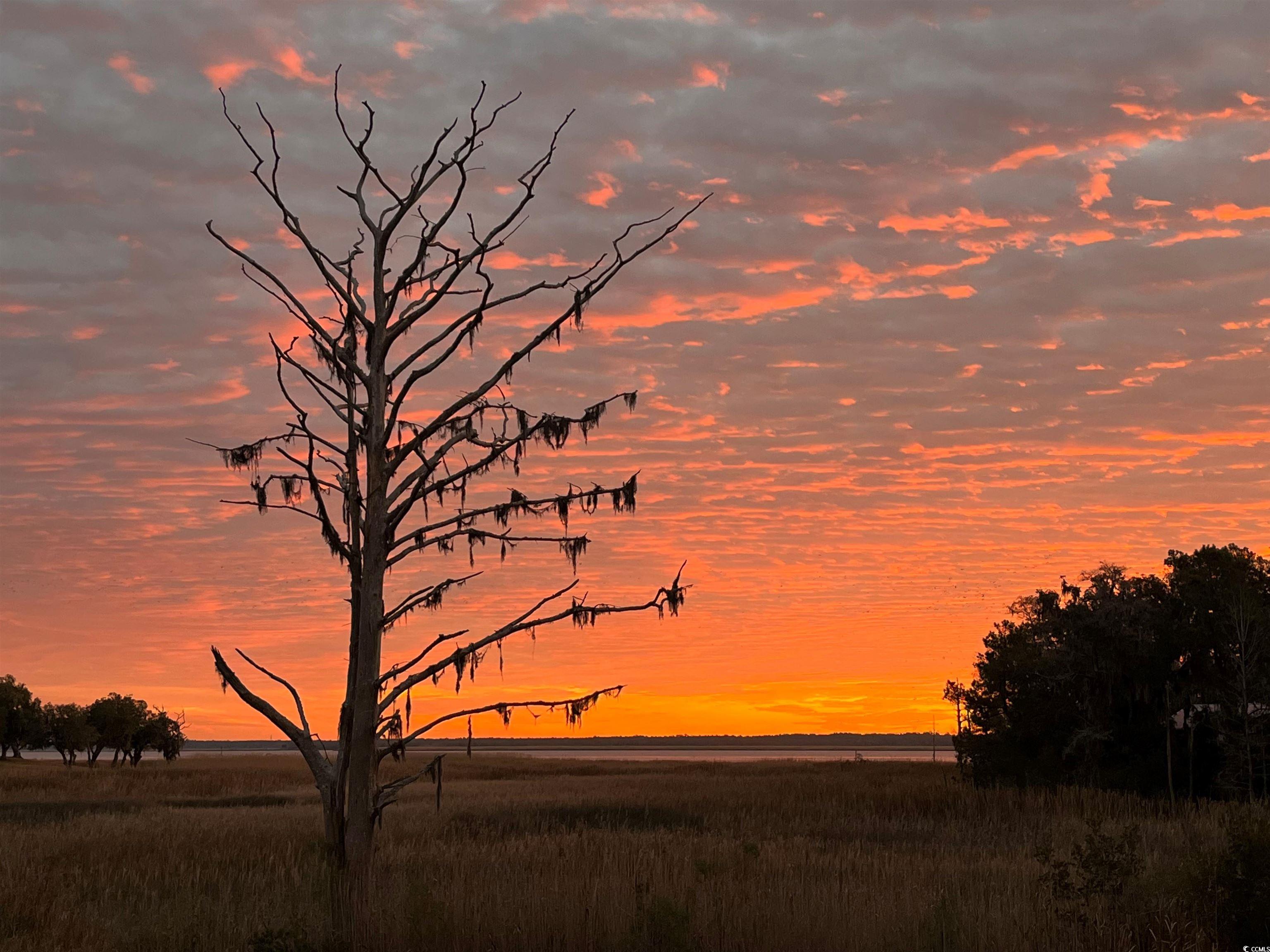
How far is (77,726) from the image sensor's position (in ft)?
265

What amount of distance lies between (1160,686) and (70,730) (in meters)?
72.4

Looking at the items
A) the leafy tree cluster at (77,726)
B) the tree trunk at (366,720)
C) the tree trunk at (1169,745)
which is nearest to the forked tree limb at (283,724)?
the tree trunk at (366,720)

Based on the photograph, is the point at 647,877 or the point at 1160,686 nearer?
the point at 647,877

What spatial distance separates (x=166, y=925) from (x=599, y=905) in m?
4.82

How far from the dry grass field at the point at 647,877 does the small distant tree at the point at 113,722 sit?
163 feet

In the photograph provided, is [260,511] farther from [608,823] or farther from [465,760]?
[465,760]

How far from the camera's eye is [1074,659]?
4034 centimetres

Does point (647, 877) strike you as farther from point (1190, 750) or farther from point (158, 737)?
point (158, 737)

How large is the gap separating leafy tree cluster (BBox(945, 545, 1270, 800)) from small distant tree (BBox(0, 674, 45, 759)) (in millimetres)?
68504

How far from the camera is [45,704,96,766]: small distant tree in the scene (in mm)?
80625

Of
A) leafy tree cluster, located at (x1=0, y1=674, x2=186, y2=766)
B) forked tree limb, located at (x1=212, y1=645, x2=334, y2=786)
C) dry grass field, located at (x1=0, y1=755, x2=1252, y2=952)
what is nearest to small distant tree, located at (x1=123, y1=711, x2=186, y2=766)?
leafy tree cluster, located at (x1=0, y1=674, x2=186, y2=766)

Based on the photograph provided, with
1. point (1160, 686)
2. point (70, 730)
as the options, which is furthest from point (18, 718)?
point (1160, 686)

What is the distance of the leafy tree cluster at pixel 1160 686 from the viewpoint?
37.5 metres

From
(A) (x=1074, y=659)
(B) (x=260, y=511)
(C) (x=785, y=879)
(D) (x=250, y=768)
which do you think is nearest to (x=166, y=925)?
(B) (x=260, y=511)
